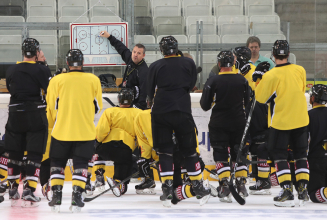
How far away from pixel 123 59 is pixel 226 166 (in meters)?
2.01

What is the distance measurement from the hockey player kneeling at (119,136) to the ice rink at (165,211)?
383 millimetres

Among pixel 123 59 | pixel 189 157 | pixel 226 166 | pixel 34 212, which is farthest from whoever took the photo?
pixel 123 59

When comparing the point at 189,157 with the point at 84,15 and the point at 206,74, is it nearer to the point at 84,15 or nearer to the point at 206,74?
the point at 206,74

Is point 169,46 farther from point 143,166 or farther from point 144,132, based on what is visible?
point 143,166

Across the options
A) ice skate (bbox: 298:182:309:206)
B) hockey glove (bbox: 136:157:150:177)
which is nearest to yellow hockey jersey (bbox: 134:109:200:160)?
hockey glove (bbox: 136:157:150:177)

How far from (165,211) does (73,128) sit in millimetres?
935

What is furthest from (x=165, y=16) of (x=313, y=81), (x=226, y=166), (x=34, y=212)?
(x=34, y=212)

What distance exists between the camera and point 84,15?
546 cm

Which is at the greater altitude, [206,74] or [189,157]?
[206,74]

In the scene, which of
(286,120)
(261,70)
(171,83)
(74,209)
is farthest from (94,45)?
(286,120)

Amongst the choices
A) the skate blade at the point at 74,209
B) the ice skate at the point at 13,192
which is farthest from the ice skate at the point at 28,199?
the skate blade at the point at 74,209

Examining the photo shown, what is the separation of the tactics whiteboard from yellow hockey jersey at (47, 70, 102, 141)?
1.87 meters

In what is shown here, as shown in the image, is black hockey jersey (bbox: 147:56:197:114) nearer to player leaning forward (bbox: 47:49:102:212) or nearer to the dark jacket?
player leaning forward (bbox: 47:49:102:212)

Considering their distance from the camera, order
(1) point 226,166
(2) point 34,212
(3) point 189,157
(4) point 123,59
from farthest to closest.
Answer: (4) point 123,59 → (1) point 226,166 → (3) point 189,157 → (2) point 34,212
